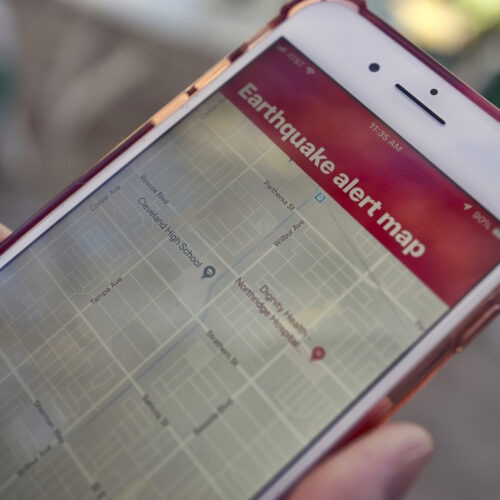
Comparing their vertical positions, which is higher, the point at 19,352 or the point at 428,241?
the point at 19,352

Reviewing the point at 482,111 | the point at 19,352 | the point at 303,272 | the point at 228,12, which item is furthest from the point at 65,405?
the point at 228,12

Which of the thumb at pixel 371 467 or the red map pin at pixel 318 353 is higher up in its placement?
the red map pin at pixel 318 353

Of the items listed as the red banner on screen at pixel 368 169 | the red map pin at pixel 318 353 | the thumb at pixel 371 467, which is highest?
the red banner on screen at pixel 368 169

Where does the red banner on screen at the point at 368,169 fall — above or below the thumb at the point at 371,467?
above

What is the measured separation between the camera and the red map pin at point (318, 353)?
0.30 metres

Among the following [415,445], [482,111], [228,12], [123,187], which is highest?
[228,12]

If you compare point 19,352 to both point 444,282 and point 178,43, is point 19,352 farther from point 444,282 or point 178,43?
point 178,43

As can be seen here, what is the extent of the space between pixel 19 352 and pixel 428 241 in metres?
0.23

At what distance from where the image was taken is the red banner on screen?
12.0 inches

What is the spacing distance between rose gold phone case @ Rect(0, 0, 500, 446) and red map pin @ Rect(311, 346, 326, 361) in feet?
0.12

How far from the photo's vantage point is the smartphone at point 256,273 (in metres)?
0.30

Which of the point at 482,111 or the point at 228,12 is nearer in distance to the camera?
the point at 482,111

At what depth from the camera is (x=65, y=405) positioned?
319 mm

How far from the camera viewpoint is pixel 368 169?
0.33 meters
